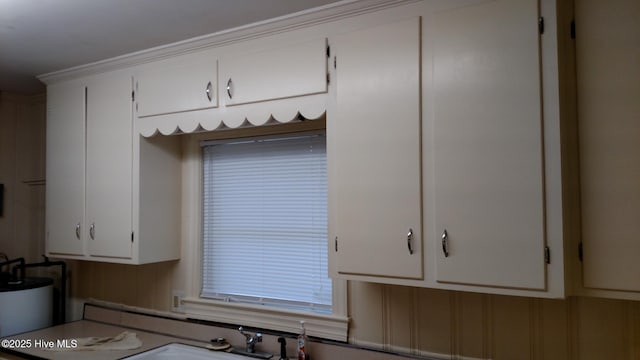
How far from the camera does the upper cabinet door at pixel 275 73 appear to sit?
6.77 ft

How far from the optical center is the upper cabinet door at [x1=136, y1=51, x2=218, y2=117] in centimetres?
238

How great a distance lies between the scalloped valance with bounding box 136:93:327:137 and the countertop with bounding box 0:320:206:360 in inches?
44.1

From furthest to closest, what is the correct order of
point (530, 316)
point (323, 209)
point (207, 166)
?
1. point (207, 166)
2. point (323, 209)
3. point (530, 316)

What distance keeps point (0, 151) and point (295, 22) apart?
2.57 metres

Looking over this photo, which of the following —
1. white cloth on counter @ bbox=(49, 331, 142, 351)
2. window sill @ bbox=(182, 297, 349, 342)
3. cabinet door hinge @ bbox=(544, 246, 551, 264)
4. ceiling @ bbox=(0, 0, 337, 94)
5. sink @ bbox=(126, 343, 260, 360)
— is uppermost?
ceiling @ bbox=(0, 0, 337, 94)

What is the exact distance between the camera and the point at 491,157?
165 cm

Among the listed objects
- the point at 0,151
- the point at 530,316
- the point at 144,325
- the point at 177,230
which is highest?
the point at 0,151

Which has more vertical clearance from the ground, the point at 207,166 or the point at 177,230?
the point at 207,166

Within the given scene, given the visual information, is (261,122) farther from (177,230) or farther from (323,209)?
(177,230)

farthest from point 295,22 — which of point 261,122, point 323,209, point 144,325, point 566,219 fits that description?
point 144,325

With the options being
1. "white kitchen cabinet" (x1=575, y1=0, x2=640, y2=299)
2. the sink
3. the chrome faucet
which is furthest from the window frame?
"white kitchen cabinet" (x1=575, y1=0, x2=640, y2=299)

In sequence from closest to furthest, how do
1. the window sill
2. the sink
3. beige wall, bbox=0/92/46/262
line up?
1. the window sill
2. the sink
3. beige wall, bbox=0/92/46/262

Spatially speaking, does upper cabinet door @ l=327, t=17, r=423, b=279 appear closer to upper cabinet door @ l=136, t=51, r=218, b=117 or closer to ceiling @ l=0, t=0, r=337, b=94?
ceiling @ l=0, t=0, r=337, b=94

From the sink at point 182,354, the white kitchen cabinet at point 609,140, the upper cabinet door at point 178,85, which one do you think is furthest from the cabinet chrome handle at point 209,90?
the white kitchen cabinet at point 609,140
